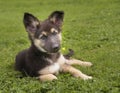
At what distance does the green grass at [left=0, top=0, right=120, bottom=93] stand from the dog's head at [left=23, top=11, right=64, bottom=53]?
735mm

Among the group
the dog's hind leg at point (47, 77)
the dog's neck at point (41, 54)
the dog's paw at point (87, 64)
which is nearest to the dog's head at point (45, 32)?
the dog's neck at point (41, 54)

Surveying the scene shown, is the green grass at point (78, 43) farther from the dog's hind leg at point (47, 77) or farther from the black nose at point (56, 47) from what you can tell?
the black nose at point (56, 47)

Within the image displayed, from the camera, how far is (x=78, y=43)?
13945 mm

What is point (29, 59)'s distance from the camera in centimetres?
965

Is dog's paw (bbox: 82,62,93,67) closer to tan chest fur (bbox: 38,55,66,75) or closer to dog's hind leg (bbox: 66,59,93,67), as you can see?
dog's hind leg (bbox: 66,59,93,67)

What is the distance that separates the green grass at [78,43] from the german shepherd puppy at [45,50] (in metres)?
0.23

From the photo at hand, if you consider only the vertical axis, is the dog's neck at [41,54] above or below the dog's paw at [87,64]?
above

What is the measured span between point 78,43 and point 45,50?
4.57 m

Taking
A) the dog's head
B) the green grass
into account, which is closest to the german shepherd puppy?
the dog's head

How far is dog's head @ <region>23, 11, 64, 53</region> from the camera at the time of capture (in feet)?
30.5

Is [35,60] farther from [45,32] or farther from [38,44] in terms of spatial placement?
[45,32]

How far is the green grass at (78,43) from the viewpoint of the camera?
8.29 meters

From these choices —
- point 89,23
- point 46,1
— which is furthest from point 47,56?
point 46,1

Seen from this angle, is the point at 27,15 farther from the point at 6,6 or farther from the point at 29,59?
the point at 6,6
